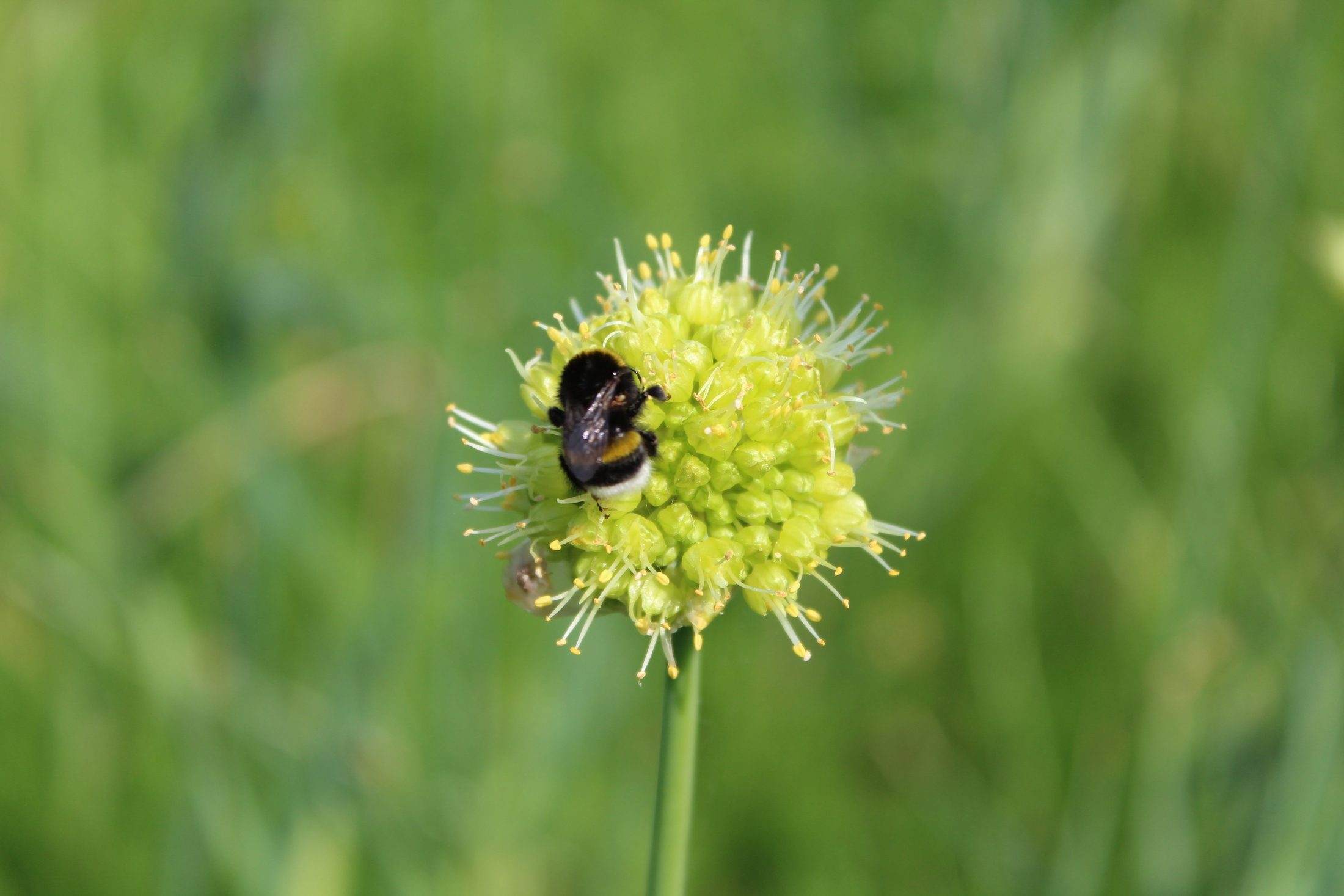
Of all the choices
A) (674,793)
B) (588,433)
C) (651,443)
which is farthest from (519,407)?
(674,793)

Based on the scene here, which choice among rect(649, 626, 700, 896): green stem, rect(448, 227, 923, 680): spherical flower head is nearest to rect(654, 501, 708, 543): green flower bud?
rect(448, 227, 923, 680): spherical flower head

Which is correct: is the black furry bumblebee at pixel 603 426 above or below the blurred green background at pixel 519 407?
below

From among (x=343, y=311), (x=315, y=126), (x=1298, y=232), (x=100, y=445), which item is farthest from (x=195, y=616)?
(x=1298, y=232)

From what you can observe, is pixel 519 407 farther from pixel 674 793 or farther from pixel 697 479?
pixel 674 793

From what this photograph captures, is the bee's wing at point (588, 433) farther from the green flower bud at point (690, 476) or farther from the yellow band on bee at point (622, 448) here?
the green flower bud at point (690, 476)

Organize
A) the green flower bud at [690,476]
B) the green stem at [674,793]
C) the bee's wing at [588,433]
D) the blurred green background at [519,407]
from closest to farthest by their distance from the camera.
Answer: the green stem at [674,793]
the bee's wing at [588,433]
the green flower bud at [690,476]
the blurred green background at [519,407]

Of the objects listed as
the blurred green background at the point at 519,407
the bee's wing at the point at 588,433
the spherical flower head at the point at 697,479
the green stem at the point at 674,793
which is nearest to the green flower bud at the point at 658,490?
the spherical flower head at the point at 697,479
